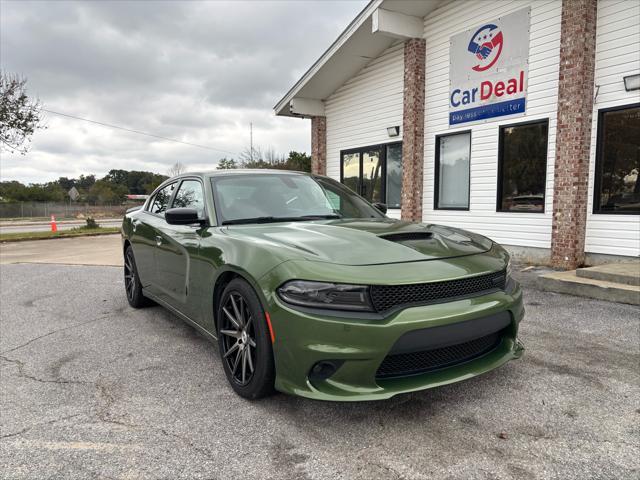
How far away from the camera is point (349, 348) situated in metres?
2.20

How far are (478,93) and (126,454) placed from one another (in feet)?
27.8

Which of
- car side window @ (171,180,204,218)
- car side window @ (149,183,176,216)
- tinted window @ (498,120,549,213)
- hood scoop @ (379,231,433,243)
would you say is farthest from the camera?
tinted window @ (498,120,549,213)

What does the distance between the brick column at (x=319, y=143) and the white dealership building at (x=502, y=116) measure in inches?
34.4

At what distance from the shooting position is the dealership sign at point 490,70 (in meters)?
7.77

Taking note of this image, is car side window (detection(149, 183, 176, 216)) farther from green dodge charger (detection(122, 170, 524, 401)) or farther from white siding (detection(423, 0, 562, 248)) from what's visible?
white siding (detection(423, 0, 562, 248))

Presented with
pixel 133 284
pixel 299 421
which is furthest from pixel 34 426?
pixel 133 284

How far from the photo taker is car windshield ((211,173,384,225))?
342 centimetres

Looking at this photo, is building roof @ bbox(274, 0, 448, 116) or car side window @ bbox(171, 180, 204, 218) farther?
building roof @ bbox(274, 0, 448, 116)

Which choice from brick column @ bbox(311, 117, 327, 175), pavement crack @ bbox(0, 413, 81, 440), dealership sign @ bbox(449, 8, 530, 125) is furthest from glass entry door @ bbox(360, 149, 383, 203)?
pavement crack @ bbox(0, 413, 81, 440)

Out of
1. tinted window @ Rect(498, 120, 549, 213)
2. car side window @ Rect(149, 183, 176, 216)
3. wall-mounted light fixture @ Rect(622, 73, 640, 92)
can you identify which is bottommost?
car side window @ Rect(149, 183, 176, 216)

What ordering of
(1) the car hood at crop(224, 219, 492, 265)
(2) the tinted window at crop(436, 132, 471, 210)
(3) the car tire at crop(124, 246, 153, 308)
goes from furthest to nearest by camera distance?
(2) the tinted window at crop(436, 132, 471, 210) → (3) the car tire at crop(124, 246, 153, 308) → (1) the car hood at crop(224, 219, 492, 265)

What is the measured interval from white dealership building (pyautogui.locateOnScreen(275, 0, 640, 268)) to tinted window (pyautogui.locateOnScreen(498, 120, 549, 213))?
0.06ft

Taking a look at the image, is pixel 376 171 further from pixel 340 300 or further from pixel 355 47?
pixel 340 300

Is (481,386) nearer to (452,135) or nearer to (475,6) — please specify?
(452,135)
